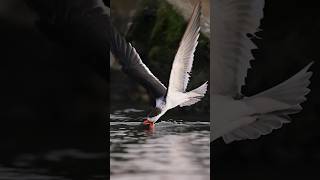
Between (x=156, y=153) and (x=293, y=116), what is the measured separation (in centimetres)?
62

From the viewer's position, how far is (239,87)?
2502mm

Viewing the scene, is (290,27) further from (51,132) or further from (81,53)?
(51,132)

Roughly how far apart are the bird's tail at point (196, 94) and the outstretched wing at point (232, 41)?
0.15ft

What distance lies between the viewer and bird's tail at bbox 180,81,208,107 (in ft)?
7.99

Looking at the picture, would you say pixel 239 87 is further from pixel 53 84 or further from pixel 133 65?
pixel 53 84

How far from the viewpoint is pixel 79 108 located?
2398 millimetres

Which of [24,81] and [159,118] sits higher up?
[24,81]

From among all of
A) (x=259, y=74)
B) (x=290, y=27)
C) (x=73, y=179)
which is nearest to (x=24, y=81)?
(x=73, y=179)

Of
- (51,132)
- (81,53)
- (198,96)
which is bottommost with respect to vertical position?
(51,132)

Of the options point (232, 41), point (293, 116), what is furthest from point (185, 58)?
point (293, 116)

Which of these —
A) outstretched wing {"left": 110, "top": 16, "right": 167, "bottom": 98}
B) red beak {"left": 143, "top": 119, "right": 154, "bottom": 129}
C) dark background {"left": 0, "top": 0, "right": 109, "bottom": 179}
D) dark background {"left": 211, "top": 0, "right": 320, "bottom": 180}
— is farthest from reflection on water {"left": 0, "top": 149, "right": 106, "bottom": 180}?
dark background {"left": 211, "top": 0, "right": 320, "bottom": 180}

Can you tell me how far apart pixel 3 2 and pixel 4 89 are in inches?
14.8

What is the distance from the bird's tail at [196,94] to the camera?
95.9 inches

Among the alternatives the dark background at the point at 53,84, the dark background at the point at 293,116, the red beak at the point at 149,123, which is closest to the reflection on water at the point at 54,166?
the dark background at the point at 53,84
